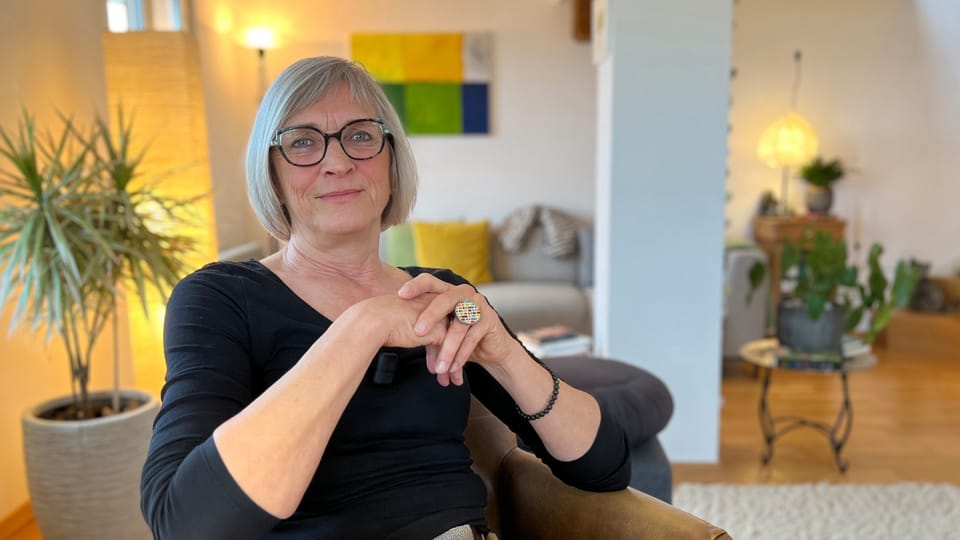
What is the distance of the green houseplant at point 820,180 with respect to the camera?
15.5ft

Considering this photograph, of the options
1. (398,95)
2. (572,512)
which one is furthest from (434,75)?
(572,512)

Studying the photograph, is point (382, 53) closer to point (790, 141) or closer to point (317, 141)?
point (790, 141)

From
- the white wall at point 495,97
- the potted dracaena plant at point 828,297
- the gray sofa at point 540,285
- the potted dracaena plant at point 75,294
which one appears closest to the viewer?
the potted dracaena plant at point 75,294

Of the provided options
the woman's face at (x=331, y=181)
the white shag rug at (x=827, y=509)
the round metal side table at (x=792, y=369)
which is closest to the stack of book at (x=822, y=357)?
the round metal side table at (x=792, y=369)

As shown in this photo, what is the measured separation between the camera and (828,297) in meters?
2.61

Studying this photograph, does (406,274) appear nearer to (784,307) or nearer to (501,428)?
(501,428)

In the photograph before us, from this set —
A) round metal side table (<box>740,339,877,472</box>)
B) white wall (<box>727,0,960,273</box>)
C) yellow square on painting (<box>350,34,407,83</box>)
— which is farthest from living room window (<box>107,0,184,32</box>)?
white wall (<box>727,0,960,273</box>)

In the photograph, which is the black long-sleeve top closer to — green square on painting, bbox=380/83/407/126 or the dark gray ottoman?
the dark gray ottoman

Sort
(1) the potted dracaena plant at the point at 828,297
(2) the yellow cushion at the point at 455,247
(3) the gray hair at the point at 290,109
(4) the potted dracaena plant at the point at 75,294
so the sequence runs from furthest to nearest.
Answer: (2) the yellow cushion at the point at 455,247 < (1) the potted dracaena plant at the point at 828,297 < (4) the potted dracaena plant at the point at 75,294 < (3) the gray hair at the point at 290,109

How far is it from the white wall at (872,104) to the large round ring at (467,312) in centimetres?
438

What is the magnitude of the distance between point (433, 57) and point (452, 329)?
155 inches

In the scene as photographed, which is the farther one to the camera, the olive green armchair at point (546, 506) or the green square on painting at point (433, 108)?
the green square on painting at point (433, 108)

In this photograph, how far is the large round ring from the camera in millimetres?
1016

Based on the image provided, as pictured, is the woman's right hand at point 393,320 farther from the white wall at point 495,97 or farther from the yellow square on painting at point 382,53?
the yellow square on painting at point 382,53
